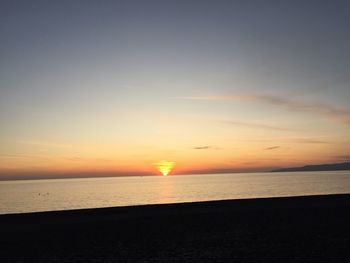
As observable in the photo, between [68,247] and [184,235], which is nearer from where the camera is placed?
[68,247]

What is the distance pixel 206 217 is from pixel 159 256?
1190 centimetres

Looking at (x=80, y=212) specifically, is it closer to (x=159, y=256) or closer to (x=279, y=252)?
(x=159, y=256)

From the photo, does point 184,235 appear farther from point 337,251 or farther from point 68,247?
point 337,251

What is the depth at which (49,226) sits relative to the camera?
26109 mm

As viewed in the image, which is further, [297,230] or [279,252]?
[297,230]

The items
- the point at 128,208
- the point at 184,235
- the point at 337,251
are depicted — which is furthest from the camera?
the point at 128,208

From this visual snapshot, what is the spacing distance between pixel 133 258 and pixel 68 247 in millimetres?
4975

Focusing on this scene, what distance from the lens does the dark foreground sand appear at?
1617cm

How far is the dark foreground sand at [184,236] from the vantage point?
16.2 meters

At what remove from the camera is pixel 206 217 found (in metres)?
27.6

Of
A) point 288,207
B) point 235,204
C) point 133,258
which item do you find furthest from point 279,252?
point 235,204

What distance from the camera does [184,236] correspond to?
2077 cm

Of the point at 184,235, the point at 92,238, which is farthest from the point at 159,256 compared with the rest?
the point at 92,238

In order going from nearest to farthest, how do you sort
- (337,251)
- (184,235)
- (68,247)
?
1. (337,251)
2. (68,247)
3. (184,235)
